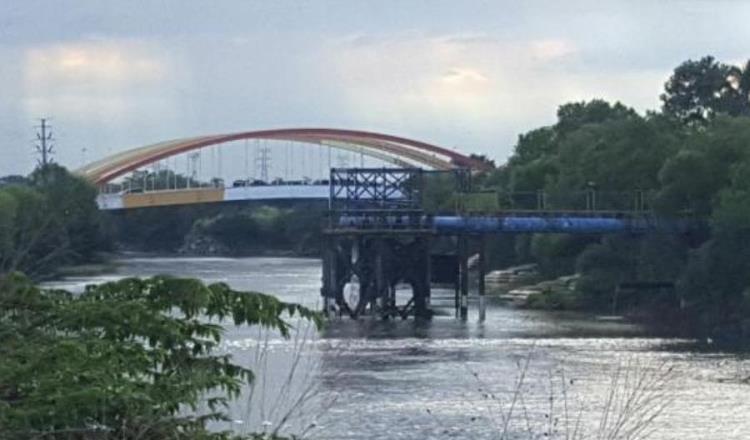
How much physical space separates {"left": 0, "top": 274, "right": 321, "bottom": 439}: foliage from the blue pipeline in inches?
2195

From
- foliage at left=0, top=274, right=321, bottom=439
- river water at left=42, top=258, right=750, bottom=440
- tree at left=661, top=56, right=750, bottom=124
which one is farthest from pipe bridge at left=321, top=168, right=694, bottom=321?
foliage at left=0, top=274, right=321, bottom=439

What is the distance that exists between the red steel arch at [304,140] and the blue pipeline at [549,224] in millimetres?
62631

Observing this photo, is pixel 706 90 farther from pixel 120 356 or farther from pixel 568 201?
pixel 120 356

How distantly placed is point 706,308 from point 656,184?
516 inches

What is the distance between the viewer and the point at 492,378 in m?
36.0

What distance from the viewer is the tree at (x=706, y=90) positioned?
102 meters

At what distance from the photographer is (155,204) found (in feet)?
385

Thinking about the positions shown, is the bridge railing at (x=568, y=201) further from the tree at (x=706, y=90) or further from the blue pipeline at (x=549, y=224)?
the tree at (x=706, y=90)

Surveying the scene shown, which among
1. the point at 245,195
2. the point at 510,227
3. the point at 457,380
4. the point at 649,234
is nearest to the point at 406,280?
the point at 510,227

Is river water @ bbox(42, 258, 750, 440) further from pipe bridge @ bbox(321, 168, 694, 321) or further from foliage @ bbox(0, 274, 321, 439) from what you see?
pipe bridge @ bbox(321, 168, 694, 321)

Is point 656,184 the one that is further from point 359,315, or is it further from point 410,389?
point 410,389

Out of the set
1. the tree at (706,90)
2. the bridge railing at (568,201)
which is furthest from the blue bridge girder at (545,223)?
the tree at (706,90)

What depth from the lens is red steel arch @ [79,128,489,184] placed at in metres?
128

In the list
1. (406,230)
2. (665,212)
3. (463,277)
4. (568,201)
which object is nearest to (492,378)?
(463,277)
